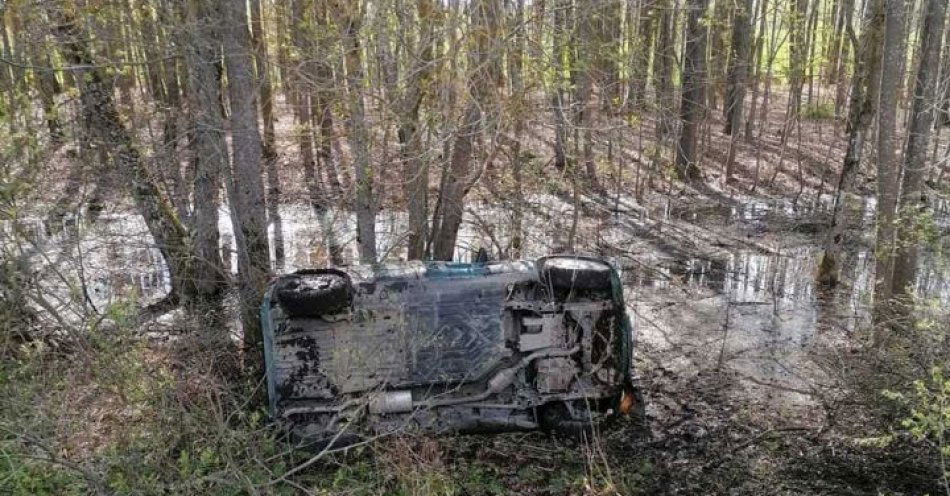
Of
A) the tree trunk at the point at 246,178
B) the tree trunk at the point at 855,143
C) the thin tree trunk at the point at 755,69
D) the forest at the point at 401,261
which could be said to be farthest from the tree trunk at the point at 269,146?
the thin tree trunk at the point at 755,69

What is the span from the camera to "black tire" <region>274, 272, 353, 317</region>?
19.2 ft

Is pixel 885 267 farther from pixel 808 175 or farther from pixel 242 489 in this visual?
pixel 808 175

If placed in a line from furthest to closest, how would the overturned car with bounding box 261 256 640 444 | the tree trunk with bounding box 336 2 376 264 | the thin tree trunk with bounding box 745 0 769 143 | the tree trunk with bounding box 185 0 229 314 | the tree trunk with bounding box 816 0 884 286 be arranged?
1. the thin tree trunk with bounding box 745 0 769 143
2. the tree trunk with bounding box 816 0 884 286
3. the tree trunk with bounding box 336 2 376 264
4. the tree trunk with bounding box 185 0 229 314
5. the overturned car with bounding box 261 256 640 444

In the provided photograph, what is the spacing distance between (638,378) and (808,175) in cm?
1397

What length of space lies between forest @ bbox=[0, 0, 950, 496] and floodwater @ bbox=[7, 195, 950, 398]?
0.21 ft

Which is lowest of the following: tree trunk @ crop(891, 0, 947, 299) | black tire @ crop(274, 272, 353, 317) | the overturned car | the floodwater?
the floodwater

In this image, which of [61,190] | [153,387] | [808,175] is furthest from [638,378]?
[808,175]

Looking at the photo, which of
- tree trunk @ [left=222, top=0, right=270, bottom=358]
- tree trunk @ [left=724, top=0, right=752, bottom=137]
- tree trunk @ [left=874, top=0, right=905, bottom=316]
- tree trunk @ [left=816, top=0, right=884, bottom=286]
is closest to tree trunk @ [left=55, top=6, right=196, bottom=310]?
tree trunk @ [left=222, top=0, right=270, bottom=358]

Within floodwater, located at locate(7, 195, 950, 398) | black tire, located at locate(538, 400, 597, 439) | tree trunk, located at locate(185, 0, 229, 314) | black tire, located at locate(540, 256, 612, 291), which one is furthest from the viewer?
floodwater, located at locate(7, 195, 950, 398)

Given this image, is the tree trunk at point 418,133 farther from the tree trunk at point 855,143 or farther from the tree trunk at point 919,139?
the tree trunk at point 855,143

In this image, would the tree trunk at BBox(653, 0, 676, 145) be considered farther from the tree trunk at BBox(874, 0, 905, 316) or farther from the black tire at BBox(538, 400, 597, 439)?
the black tire at BBox(538, 400, 597, 439)

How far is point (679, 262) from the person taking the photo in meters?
12.3

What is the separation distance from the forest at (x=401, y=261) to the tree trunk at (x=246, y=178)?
3 cm

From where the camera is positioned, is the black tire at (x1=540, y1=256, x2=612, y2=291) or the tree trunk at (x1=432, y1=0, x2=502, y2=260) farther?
the tree trunk at (x1=432, y1=0, x2=502, y2=260)
